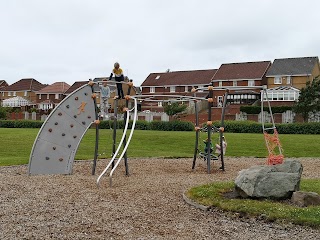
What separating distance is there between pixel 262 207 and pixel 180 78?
2754 inches

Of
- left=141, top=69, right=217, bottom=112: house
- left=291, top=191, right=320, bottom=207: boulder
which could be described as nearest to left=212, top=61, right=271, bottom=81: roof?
left=141, top=69, right=217, bottom=112: house

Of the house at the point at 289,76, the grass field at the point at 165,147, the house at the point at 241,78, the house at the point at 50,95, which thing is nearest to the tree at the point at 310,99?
the house at the point at 289,76

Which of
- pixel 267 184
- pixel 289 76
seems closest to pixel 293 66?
pixel 289 76

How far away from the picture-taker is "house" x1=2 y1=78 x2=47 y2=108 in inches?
3784

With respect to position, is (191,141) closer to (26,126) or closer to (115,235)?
(115,235)

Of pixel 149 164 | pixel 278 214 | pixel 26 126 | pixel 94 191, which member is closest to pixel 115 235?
pixel 278 214

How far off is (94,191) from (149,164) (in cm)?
657

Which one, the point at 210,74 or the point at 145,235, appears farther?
the point at 210,74

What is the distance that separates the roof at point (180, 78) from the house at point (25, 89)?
29230 mm

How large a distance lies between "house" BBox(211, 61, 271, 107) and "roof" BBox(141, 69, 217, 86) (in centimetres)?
277

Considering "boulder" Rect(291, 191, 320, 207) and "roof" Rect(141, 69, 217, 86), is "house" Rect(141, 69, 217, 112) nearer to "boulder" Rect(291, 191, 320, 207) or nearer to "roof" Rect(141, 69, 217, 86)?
"roof" Rect(141, 69, 217, 86)

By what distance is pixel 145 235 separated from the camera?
7035 millimetres

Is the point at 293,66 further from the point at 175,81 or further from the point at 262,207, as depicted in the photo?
the point at 262,207

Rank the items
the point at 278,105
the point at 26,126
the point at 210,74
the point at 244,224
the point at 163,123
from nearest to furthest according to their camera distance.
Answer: the point at 244,224
the point at 163,123
the point at 26,126
the point at 278,105
the point at 210,74
